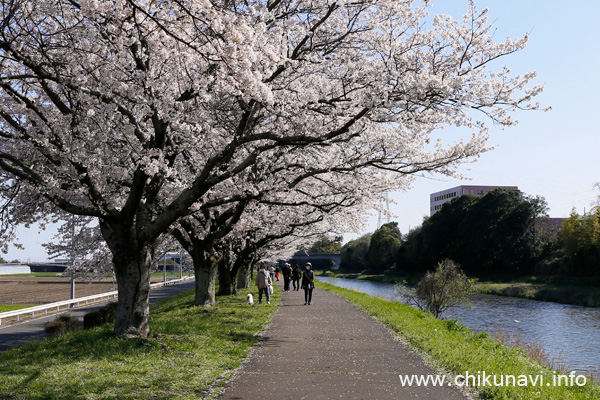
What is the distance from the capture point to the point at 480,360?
9.26 metres

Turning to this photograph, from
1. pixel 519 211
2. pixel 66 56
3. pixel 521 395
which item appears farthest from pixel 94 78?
pixel 519 211

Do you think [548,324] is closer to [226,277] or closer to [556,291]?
[226,277]

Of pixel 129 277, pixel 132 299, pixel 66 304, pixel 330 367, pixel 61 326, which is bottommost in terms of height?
pixel 66 304

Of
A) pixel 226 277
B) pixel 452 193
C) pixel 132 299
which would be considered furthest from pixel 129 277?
pixel 452 193

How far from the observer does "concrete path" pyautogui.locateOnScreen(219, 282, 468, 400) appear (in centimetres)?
733

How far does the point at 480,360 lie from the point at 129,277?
7222 mm

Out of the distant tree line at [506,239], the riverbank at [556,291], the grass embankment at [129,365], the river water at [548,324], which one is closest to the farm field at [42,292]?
the grass embankment at [129,365]

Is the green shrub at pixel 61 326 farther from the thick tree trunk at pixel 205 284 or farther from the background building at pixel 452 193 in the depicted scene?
the background building at pixel 452 193

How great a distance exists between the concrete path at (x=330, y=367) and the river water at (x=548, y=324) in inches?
271

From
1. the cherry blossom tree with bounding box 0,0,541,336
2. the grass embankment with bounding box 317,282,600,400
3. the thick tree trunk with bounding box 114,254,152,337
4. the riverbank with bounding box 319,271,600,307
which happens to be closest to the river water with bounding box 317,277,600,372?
the riverbank with bounding box 319,271,600,307

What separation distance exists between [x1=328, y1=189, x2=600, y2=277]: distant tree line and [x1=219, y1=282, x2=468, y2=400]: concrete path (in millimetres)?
44345

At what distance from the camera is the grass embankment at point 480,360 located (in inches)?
286

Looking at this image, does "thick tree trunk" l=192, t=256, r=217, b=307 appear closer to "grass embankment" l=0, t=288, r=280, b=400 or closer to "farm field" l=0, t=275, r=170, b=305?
"grass embankment" l=0, t=288, r=280, b=400

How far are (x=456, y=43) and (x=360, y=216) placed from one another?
1807cm
